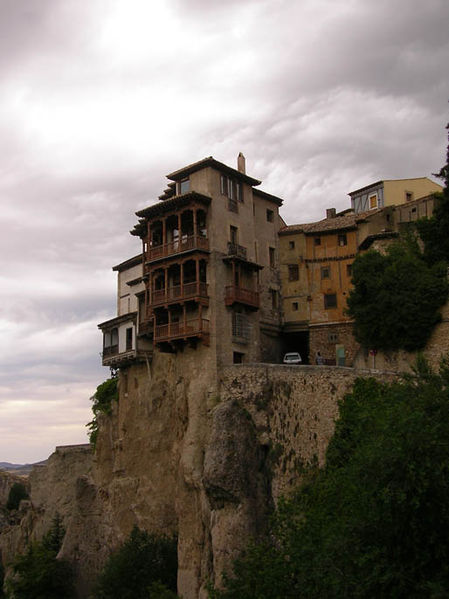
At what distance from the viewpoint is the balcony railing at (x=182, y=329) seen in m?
46.1

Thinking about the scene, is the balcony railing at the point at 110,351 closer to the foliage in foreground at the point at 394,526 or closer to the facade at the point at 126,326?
the facade at the point at 126,326

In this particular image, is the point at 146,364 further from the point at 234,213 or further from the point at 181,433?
the point at 234,213

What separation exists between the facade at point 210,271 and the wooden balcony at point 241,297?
2.5 inches

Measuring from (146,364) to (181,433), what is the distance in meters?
6.43

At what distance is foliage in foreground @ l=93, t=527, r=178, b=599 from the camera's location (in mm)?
43656

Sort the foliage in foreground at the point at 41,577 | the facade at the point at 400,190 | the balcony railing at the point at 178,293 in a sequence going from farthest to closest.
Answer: the facade at the point at 400,190, the foliage in foreground at the point at 41,577, the balcony railing at the point at 178,293

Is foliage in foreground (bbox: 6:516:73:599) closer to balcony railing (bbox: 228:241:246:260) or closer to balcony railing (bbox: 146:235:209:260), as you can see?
balcony railing (bbox: 146:235:209:260)

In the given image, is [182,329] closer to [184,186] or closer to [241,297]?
[241,297]

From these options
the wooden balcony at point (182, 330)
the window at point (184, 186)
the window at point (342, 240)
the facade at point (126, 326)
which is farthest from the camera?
the window at point (342, 240)

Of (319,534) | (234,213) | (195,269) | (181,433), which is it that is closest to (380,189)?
(234,213)

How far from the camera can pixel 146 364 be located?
51406 millimetres

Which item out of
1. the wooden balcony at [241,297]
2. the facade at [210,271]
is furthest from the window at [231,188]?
the wooden balcony at [241,297]

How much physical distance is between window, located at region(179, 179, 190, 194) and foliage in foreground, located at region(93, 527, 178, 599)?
21979 mm

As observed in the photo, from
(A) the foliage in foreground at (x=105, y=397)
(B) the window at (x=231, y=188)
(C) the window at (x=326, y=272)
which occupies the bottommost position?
(A) the foliage in foreground at (x=105, y=397)
